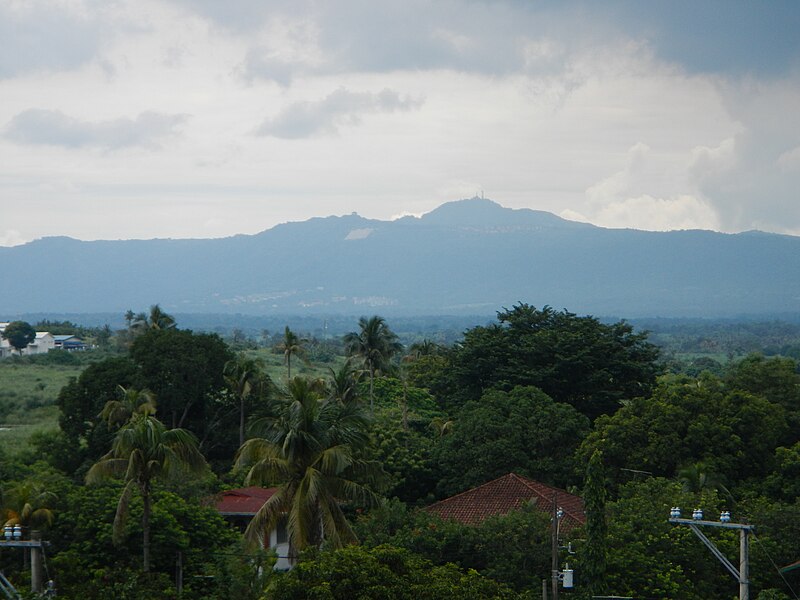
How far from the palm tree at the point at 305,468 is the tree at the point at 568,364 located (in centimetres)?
2587

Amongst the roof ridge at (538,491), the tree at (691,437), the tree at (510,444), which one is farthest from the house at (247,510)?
the tree at (691,437)

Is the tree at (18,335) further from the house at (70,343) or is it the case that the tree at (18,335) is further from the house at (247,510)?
the house at (247,510)

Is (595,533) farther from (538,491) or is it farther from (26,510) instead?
(26,510)

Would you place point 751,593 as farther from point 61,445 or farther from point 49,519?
point 61,445

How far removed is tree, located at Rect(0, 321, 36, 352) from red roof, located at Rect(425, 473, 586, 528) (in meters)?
119

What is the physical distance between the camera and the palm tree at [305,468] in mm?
32625

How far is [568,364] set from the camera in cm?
5869

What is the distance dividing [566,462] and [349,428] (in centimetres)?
1681

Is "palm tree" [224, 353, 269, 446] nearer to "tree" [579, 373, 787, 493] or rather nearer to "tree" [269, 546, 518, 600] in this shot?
"tree" [579, 373, 787, 493]

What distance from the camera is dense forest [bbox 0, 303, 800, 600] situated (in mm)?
32594

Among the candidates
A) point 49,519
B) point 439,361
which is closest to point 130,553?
point 49,519

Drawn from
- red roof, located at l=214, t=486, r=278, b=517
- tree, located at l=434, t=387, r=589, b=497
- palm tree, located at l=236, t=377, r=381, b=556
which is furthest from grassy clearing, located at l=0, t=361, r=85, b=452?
palm tree, located at l=236, t=377, r=381, b=556

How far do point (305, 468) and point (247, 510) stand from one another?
11.5 m

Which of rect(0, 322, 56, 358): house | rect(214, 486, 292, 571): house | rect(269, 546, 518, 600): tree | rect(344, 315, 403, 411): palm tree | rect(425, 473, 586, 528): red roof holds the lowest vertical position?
rect(214, 486, 292, 571): house
